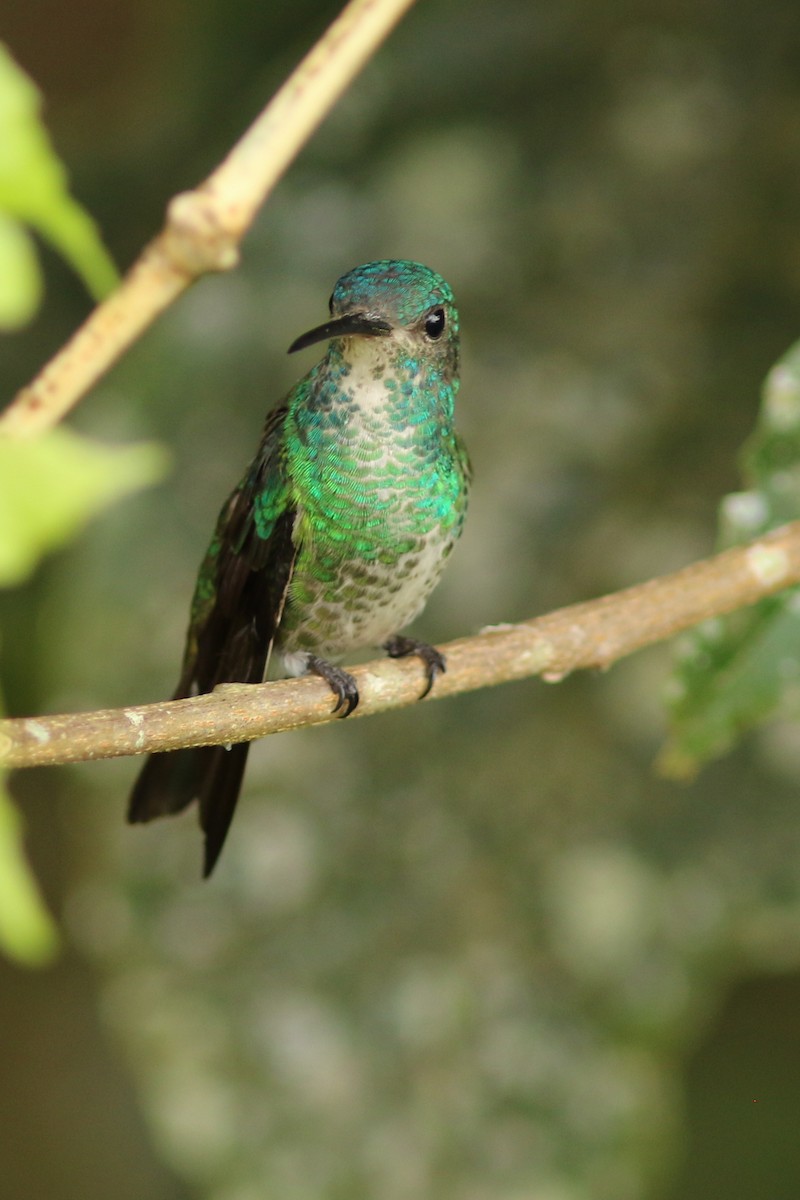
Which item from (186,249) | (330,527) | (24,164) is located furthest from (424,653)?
(24,164)

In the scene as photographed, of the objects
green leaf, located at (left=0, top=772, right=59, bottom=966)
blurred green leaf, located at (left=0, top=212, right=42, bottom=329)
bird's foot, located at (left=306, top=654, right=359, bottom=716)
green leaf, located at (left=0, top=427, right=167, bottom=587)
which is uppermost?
bird's foot, located at (left=306, top=654, right=359, bottom=716)

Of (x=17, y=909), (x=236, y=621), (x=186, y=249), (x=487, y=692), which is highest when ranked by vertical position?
(x=487, y=692)

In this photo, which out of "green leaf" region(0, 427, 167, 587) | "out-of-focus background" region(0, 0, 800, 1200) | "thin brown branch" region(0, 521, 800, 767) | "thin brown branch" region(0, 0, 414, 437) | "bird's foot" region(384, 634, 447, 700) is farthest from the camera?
"out-of-focus background" region(0, 0, 800, 1200)

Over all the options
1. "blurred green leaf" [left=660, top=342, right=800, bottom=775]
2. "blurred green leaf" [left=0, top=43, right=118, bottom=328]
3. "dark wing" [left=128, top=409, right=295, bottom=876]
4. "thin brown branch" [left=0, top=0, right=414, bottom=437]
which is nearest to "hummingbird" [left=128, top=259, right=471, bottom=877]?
"dark wing" [left=128, top=409, right=295, bottom=876]

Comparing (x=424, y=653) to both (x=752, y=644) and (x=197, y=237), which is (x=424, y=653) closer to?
(x=752, y=644)

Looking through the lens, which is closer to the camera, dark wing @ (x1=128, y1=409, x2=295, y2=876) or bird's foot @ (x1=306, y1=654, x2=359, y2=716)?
bird's foot @ (x1=306, y1=654, x2=359, y2=716)

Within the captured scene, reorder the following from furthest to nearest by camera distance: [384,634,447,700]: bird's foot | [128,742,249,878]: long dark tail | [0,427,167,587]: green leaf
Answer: [128,742,249,878]: long dark tail, [384,634,447,700]: bird's foot, [0,427,167,587]: green leaf

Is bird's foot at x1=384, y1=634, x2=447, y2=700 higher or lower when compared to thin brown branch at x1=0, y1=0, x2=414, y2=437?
higher

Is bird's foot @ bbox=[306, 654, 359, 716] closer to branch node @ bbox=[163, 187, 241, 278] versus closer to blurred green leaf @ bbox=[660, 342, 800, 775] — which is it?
blurred green leaf @ bbox=[660, 342, 800, 775]

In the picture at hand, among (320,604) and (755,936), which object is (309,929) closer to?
(755,936)
